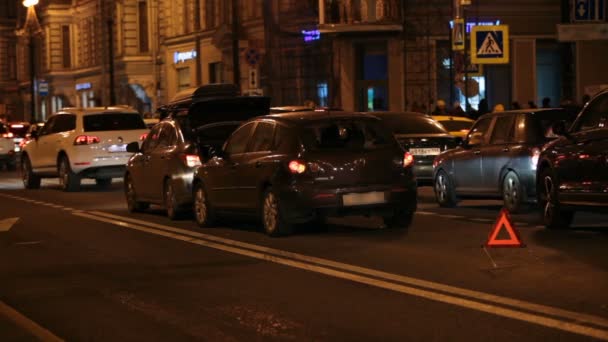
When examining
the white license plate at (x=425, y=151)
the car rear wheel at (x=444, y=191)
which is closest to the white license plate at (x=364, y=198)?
the car rear wheel at (x=444, y=191)

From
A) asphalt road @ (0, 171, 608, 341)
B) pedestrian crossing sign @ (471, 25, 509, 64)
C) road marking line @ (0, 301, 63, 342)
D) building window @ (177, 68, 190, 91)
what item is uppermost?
building window @ (177, 68, 190, 91)

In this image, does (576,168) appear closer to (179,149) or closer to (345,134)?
(345,134)

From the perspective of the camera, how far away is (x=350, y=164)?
1421 centimetres

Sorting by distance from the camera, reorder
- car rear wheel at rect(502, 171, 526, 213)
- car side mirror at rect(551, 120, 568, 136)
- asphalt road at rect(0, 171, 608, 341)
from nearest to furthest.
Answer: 1. asphalt road at rect(0, 171, 608, 341)
2. car side mirror at rect(551, 120, 568, 136)
3. car rear wheel at rect(502, 171, 526, 213)

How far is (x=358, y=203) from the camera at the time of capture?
14.2m

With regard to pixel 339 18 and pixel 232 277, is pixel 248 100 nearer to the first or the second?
pixel 232 277

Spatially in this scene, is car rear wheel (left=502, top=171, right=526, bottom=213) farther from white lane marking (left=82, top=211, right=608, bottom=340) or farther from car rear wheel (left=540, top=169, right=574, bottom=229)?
white lane marking (left=82, top=211, right=608, bottom=340)

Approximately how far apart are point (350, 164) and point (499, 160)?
3.68 m

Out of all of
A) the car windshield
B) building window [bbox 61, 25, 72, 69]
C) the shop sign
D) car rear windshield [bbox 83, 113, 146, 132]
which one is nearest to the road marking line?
car rear windshield [bbox 83, 113, 146, 132]

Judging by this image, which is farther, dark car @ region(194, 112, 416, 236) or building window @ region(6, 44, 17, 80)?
building window @ region(6, 44, 17, 80)

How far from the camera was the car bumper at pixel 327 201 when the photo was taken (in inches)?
551

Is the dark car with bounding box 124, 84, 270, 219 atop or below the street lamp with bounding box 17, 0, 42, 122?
below

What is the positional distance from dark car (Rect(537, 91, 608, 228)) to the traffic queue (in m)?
0.01

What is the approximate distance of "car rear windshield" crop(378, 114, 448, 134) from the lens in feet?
72.7
